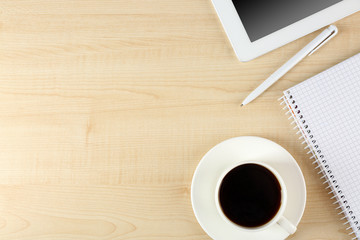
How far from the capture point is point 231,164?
1.79 feet

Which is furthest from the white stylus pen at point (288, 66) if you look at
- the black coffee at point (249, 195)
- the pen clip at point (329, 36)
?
the black coffee at point (249, 195)

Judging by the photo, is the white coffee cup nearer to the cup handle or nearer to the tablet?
the cup handle

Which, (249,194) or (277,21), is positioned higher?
(277,21)

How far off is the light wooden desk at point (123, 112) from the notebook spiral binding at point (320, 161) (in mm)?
14

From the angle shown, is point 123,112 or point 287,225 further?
point 123,112

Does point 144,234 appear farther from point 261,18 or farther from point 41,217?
→ point 261,18

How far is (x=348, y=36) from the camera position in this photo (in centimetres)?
59

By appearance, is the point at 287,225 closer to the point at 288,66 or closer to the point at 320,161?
the point at 320,161

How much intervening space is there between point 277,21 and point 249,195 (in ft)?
1.00

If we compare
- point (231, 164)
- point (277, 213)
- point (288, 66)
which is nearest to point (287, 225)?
point (277, 213)

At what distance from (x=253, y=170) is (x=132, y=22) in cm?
34

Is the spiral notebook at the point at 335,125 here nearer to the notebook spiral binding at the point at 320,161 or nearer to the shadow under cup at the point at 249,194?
the notebook spiral binding at the point at 320,161

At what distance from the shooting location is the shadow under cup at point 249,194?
1.70 ft

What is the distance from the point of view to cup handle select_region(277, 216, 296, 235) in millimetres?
484
